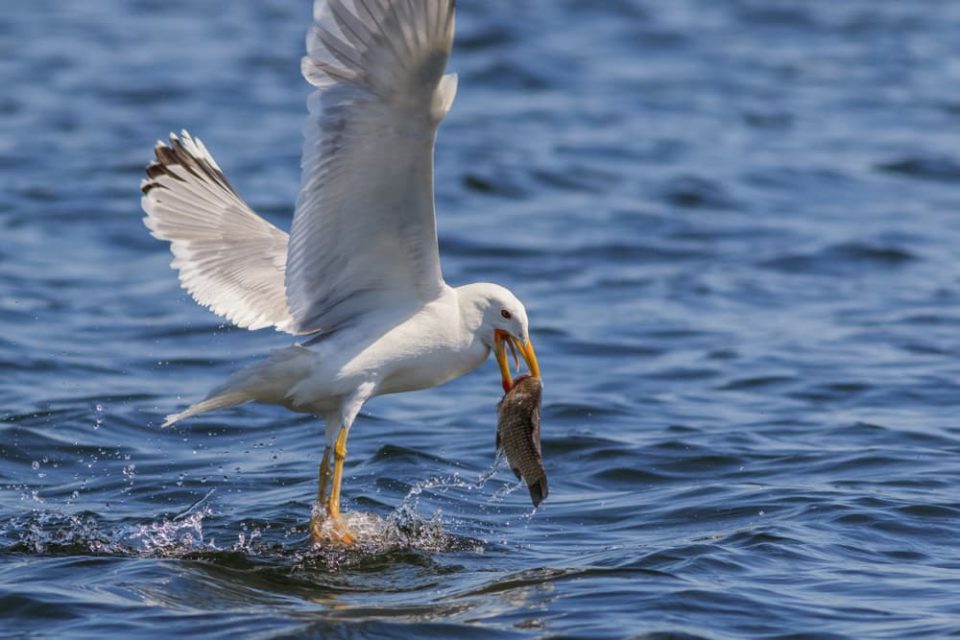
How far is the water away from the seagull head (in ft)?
3.20

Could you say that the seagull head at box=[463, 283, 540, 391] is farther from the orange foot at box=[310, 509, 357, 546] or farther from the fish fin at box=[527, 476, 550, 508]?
the orange foot at box=[310, 509, 357, 546]

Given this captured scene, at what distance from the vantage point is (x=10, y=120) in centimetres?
1956

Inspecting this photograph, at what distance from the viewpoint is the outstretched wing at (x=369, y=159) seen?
6.87 m

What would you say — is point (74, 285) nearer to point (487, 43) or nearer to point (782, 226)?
point (782, 226)

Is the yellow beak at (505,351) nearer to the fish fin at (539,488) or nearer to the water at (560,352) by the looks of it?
the fish fin at (539,488)

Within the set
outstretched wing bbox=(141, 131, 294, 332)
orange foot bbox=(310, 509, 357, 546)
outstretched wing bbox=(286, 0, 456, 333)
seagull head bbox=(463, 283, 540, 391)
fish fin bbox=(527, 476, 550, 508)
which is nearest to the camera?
outstretched wing bbox=(286, 0, 456, 333)

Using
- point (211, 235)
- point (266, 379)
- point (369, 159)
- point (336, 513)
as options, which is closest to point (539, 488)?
point (336, 513)

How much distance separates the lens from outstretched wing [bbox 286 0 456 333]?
687cm

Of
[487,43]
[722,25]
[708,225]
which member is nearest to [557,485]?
[708,225]

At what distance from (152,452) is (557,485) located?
2.55m

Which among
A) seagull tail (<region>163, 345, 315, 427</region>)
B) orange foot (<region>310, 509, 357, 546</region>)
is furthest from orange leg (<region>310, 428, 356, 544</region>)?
seagull tail (<region>163, 345, 315, 427</region>)

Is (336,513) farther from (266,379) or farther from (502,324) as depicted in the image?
(502,324)

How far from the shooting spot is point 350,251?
25.3 ft

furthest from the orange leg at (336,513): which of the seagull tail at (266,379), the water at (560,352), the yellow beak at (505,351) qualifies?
the yellow beak at (505,351)
